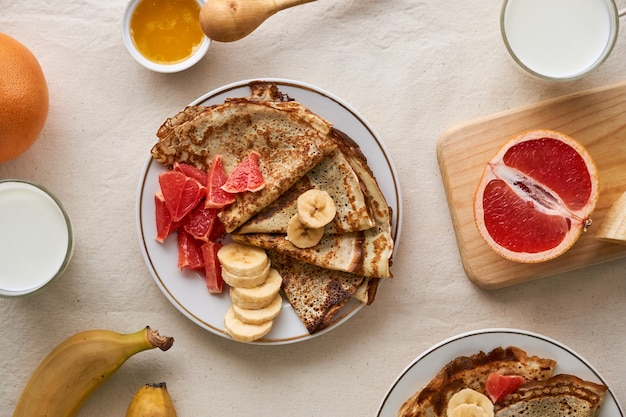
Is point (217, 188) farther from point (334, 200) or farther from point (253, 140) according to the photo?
point (334, 200)

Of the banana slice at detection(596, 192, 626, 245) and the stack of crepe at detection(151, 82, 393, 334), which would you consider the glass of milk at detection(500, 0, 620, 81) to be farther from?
the stack of crepe at detection(151, 82, 393, 334)

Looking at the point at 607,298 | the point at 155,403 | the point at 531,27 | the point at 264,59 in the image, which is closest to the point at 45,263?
the point at 155,403

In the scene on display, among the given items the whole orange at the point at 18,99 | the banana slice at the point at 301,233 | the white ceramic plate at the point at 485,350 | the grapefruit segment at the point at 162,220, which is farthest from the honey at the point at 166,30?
the white ceramic plate at the point at 485,350

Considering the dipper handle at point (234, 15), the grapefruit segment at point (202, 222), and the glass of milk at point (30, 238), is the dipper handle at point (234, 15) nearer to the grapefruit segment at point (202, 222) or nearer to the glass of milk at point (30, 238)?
the grapefruit segment at point (202, 222)

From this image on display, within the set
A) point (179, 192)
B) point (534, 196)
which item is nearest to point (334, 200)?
point (179, 192)

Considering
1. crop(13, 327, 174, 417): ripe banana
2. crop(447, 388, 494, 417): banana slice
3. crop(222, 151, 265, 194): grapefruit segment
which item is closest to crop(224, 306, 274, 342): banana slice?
crop(13, 327, 174, 417): ripe banana

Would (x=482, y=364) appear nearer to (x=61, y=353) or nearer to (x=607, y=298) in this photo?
(x=607, y=298)
